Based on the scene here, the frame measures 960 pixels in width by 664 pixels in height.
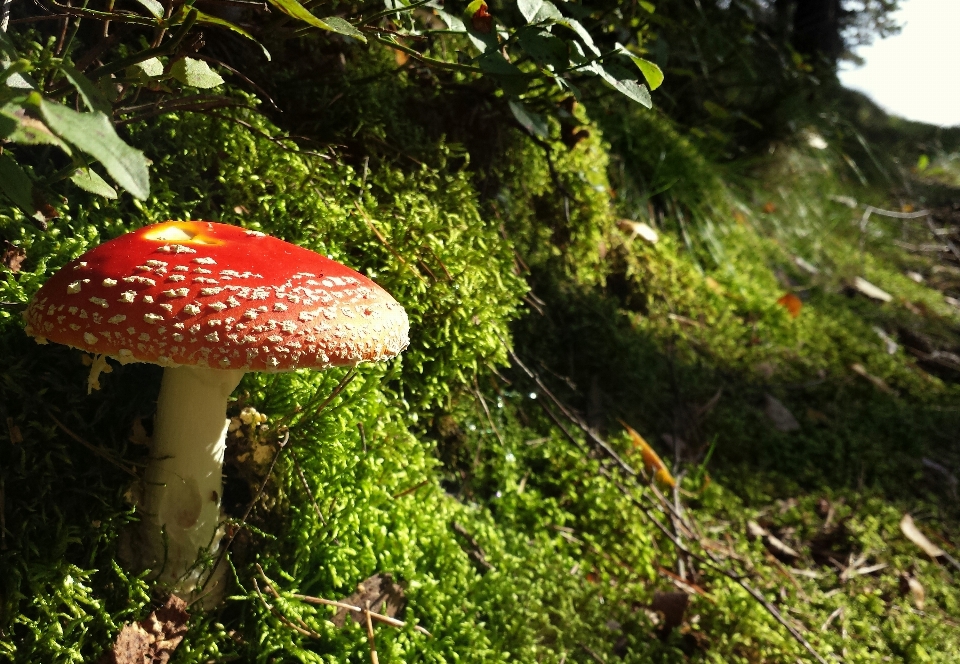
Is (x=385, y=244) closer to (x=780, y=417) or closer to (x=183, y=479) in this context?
(x=183, y=479)

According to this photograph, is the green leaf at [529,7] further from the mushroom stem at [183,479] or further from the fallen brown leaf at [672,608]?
the fallen brown leaf at [672,608]

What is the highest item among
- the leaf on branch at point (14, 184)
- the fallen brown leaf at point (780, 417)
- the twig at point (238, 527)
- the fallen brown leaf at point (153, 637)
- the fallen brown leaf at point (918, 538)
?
the leaf on branch at point (14, 184)

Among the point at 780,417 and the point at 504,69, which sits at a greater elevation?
the point at 504,69

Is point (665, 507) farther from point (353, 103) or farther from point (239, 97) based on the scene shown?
point (239, 97)

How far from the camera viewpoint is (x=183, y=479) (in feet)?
5.23

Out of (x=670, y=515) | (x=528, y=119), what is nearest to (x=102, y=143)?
(x=528, y=119)

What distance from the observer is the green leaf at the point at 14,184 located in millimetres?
1247

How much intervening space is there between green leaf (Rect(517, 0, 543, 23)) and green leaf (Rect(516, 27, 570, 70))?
11 cm

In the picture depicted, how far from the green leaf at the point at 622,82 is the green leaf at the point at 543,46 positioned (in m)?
0.13

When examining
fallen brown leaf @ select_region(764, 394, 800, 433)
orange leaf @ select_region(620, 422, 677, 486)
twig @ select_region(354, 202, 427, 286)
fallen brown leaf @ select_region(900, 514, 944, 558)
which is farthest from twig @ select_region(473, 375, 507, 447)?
fallen brown leaf @ select_region(900, 514, 944, 558)

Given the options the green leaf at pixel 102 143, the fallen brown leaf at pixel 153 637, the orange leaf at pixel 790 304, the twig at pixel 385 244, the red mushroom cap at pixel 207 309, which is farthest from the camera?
the orange leaf at pixel 790 304

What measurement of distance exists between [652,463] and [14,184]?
2370 mm

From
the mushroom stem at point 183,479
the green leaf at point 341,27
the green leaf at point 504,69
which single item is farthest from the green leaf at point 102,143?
the green leaf at point 504,69

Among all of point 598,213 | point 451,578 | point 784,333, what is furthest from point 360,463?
point 784,333
